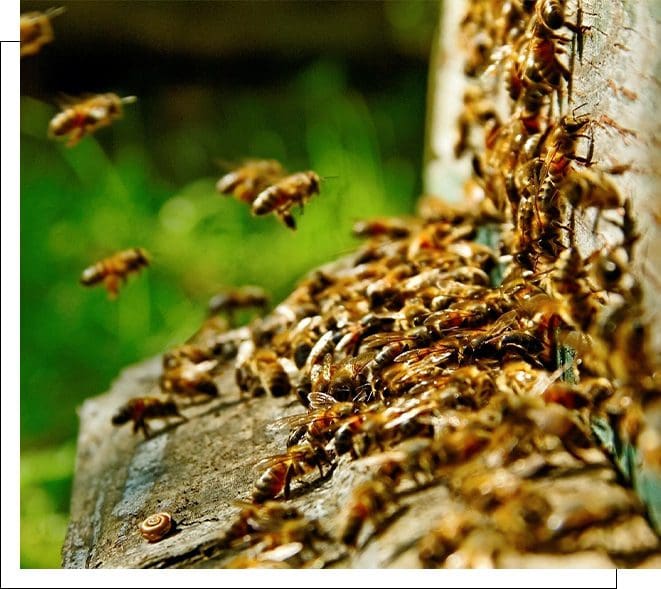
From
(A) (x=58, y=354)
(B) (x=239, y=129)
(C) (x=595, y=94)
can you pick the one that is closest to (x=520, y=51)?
(C) (x=595, y=94)

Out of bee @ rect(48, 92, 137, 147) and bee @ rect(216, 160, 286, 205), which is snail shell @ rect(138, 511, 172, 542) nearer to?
bee @ rect(216, 160, 286, 205)

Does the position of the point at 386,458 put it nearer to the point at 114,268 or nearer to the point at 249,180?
the point at 249,180

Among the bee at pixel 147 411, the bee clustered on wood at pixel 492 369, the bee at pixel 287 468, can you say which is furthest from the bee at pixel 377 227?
the bee at pixel 287 468

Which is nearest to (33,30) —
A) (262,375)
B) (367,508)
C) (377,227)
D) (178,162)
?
(377,227)

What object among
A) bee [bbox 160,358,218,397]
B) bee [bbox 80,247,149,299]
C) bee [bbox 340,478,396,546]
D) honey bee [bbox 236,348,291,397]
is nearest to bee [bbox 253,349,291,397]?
honey bee [bbox 236,348,291,397]

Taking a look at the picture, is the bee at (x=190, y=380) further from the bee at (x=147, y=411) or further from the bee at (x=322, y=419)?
the bee at (x=322, y=419)

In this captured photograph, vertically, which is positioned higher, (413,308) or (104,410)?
(413,308)

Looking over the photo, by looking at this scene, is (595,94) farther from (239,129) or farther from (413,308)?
(239,129)
